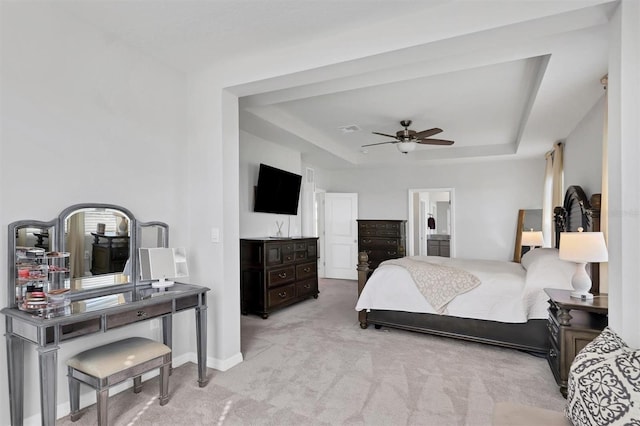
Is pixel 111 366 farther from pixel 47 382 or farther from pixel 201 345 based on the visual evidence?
pixel 201 345

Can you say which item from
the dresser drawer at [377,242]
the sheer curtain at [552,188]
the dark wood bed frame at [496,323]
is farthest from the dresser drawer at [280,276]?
the sheer curtain at [552,188]

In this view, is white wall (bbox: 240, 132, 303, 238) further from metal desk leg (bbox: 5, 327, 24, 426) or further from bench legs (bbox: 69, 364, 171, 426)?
metal desk leg (bbox: 5, 327, 24, 426)

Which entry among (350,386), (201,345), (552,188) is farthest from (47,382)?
(552,188)

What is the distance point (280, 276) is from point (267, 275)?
0.30 metres

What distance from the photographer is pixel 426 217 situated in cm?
937

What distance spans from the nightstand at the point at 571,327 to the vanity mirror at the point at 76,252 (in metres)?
3.18

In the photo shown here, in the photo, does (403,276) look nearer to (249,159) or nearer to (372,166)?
(249,159)

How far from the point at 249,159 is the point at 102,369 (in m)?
3.56

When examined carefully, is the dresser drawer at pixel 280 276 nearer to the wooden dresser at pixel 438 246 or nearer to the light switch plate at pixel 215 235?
the light switch plate at pixel 215 235

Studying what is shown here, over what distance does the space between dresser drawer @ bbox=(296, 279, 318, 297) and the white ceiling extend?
90.5 inches

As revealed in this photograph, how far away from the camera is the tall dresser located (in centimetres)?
734

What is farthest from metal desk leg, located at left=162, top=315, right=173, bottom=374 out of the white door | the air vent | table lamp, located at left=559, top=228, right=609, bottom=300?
the white door

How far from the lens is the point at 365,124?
17.0ft

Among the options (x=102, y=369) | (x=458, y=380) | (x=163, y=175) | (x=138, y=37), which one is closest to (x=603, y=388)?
(x=458, y=380)
